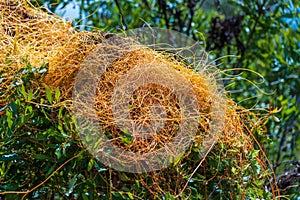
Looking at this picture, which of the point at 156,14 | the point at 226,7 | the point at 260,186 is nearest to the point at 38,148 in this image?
the point at 260,186

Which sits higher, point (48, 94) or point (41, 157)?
point (48, 94)

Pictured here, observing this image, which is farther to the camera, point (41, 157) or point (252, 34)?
point (252, 34)

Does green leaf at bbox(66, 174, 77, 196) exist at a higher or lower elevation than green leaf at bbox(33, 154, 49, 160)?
lower

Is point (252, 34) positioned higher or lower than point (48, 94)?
lower

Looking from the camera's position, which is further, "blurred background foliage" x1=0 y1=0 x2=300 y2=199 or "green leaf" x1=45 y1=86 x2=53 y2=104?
"blurred background foliage" x1=0 y1=0 x2=300 y2=199

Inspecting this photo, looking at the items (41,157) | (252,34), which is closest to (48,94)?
(41,157)

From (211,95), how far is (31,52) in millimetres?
375

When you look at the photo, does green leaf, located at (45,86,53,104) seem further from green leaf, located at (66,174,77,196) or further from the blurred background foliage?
the blurred background foliage

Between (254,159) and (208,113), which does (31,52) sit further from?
(254,159)

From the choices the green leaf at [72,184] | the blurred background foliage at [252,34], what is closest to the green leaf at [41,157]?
the green leaf at [72,184]

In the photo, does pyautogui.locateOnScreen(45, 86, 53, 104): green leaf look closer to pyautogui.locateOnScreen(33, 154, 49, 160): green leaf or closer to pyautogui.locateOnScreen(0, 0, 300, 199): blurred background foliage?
pyautogui.locateOnScreen(33, 154, 49, 160): green leaf

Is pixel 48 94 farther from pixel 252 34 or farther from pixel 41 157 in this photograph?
Result: pixel 252 34

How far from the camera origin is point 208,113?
1.08m

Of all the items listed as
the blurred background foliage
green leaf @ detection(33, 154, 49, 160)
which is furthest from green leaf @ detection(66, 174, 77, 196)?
the blurred background foliage
